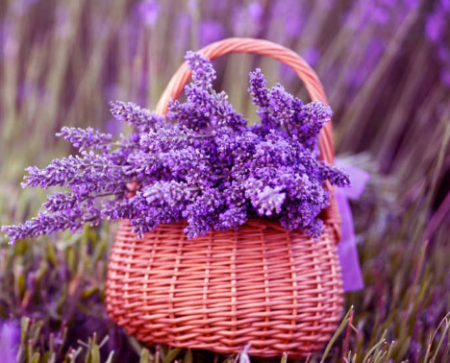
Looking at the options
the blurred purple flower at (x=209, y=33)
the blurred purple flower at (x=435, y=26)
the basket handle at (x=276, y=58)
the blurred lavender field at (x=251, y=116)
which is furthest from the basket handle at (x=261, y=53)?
the blurred purple flower at (x=209, y=33)

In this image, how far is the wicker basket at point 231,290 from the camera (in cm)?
76

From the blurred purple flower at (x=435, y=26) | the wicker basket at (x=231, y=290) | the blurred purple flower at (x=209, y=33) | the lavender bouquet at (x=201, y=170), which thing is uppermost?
the blurred purple flower at (x=209, y=33)

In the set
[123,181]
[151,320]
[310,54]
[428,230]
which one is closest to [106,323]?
[151,320]

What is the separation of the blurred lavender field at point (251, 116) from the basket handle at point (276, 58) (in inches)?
12.1

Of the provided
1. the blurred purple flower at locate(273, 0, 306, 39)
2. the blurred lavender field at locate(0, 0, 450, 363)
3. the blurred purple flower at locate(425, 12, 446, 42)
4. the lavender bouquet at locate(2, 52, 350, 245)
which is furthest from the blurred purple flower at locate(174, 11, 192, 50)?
the lavender bouquet at locate(2, 52, 350, 245)

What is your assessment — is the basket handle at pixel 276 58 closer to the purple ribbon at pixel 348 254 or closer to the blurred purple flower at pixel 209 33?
the purple ribbon at pixel 348 254

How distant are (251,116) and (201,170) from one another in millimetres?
794

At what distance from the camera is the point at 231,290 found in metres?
0.76

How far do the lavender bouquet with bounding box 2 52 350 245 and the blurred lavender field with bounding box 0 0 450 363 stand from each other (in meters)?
0.25

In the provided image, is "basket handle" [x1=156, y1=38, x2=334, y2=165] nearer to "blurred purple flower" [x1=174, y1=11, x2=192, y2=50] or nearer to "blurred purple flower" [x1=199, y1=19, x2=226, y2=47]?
"blurred purple flower" [x1=174, y1=11, x2=192, y2=50]

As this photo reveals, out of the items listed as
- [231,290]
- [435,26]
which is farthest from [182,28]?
[231,290]

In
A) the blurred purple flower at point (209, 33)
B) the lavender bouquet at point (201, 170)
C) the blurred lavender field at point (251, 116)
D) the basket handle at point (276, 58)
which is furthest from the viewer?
the blurred purple flower at point (209, 33)

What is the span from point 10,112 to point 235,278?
143 cm

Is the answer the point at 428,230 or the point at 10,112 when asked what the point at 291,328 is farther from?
the point at 10,112
